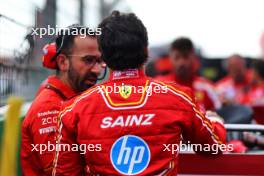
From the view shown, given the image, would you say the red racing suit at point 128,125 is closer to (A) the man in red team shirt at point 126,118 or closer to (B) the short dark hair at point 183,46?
(A) the man in red team shirt at point 126,118

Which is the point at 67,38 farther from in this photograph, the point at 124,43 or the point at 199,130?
the point at 199,130

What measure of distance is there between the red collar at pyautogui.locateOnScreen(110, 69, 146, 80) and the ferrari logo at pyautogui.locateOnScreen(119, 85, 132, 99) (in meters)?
0.05

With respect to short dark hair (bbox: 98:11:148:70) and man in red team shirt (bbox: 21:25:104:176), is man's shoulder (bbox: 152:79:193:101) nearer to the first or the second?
short dark hair (bbox: 98:11:148:70)

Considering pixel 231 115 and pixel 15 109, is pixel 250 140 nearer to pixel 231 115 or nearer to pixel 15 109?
pixel 231 115

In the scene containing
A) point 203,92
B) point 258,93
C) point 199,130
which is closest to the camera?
point 199,130

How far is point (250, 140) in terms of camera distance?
14.3 feet

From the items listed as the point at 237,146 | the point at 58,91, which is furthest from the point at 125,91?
the point at 237,146

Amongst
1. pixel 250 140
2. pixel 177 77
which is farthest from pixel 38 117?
pixel 177 77

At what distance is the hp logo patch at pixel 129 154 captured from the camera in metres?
2.95

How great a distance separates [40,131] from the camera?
3500 mm

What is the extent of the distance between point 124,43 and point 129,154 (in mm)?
510

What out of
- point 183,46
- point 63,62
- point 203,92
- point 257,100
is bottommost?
point 257,100

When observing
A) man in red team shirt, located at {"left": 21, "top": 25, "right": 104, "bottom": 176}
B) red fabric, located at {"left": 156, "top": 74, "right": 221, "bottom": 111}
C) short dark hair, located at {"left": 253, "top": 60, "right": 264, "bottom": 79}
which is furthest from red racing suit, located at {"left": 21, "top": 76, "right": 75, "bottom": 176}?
short dark hair, located at {"left": 253, "top": 60, "right": 264, "bottom": 79}

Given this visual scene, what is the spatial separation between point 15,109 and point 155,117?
0.68 m
